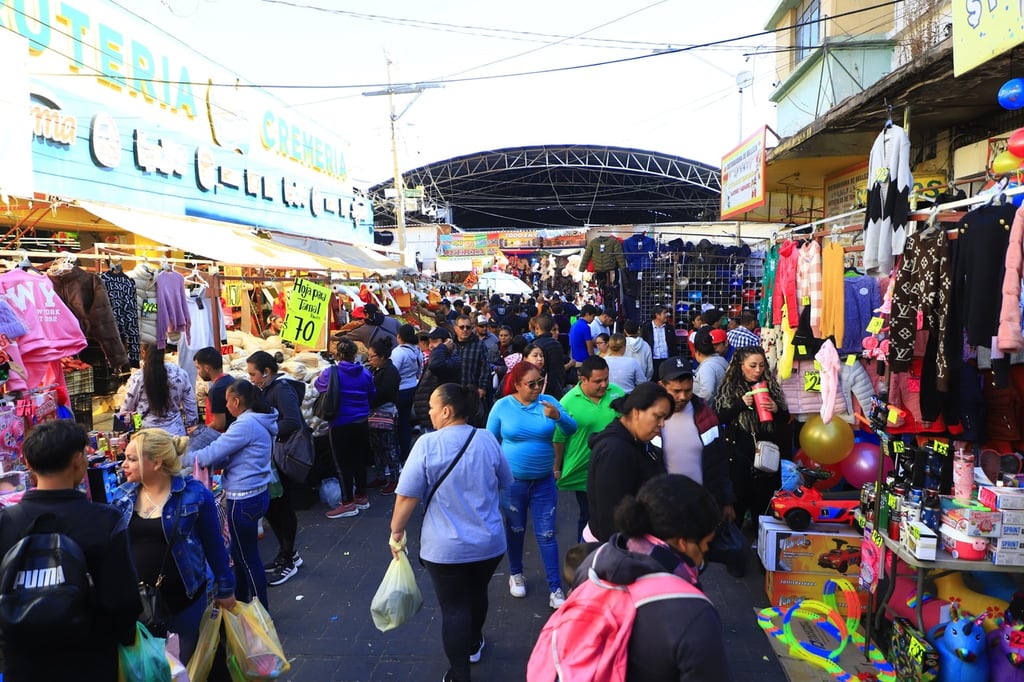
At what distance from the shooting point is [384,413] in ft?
23.4

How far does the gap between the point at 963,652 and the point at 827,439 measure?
1.88 metres

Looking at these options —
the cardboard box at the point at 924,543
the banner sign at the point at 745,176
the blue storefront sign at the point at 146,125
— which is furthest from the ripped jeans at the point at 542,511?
the blue storefront sign at the point at 146,125

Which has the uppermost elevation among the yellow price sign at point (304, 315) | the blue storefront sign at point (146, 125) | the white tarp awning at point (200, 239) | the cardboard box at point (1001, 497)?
the blue storefront sign at point (146, 125)

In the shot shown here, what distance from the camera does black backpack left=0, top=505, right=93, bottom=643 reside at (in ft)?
6.98

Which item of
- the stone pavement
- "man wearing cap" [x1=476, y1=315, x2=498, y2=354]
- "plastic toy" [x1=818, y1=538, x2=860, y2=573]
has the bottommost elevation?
the stone pavement

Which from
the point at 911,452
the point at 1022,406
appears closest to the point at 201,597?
the point at 911,452

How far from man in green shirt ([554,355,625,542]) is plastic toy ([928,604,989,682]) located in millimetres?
2162

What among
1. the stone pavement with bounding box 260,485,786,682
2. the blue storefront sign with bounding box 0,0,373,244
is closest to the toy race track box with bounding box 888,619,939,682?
the stone pavement with bounding box 260,485,786,682

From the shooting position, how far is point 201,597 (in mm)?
3215

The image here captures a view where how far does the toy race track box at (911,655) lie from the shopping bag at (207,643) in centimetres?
368

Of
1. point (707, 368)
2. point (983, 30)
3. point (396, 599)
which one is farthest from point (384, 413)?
point (983, 30)

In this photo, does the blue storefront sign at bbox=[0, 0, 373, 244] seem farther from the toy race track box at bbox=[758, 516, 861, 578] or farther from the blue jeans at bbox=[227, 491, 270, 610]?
the toy race track box at bbox=[758, 516, 861, 578]

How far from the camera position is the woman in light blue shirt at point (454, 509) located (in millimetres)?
3445

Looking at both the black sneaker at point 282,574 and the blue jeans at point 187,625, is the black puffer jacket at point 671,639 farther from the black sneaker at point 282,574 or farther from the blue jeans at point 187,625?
the black sneaker at point 282,574
